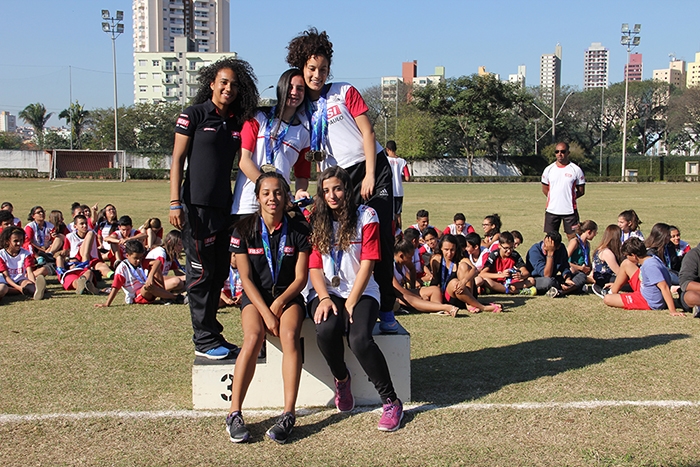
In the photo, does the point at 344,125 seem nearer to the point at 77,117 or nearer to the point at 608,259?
the point at 608,259

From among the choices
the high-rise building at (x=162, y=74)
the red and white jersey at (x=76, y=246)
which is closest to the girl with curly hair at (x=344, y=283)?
the red and white jersey at (x=76, y=246)

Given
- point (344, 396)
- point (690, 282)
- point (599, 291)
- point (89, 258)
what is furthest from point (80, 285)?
point (690, 282)

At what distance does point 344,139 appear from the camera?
4945mm

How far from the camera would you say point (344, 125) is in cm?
492

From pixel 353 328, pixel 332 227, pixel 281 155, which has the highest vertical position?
pixel 281 155

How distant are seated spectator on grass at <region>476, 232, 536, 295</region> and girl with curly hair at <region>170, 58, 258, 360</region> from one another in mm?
4698

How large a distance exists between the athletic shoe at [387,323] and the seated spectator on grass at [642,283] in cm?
407

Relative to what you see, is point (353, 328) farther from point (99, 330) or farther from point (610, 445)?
point (99, 330)

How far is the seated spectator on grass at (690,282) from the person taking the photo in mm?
7469

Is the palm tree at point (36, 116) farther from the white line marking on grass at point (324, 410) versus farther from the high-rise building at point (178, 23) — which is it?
the white line marking on grass at point (324, 410)

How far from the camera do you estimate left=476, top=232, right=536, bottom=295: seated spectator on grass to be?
8.91 m

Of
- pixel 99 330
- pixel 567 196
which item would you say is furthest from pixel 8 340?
pixel 567 196

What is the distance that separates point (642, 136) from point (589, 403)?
309ft

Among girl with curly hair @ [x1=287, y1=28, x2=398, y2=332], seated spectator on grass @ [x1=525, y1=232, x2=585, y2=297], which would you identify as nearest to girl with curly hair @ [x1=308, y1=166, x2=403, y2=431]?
girl with curly hair @ [x1=287, y1=28, x2=398, y2=332]
